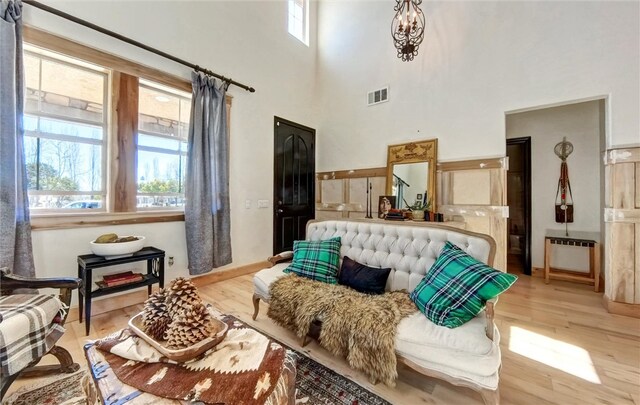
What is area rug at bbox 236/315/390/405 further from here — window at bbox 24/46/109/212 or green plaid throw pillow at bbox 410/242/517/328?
window at bbox 24/46/109/212

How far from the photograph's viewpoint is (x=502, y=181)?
3168 mm

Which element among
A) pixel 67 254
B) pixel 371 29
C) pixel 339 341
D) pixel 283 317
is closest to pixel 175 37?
pixel 67 254

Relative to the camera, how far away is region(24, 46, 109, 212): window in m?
2.23

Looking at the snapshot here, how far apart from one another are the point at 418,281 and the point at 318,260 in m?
0.83

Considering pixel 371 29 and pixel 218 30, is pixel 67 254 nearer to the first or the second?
pixel 218 30

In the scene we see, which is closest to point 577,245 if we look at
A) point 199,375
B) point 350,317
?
point 350,317

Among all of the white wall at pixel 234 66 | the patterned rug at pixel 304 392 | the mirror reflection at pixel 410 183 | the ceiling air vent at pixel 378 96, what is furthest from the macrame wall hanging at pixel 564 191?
the white wall at pixel 234 66

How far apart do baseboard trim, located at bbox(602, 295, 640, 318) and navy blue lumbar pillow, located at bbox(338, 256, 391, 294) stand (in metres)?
2.50

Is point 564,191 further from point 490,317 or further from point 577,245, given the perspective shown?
point 490,317

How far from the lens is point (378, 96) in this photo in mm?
4219

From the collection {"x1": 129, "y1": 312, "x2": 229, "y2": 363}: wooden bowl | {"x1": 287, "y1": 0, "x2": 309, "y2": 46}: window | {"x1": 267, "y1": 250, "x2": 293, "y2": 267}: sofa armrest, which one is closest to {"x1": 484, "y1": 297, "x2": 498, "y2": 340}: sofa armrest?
{"x1": 129, "y1": 312, "x2": 229, "y2": 363}: wooden bowl

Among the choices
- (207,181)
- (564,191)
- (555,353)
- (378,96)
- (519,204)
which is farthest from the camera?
(378,96)

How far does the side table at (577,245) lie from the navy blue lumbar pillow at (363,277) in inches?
113

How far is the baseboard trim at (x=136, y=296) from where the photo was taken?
246 centimetres
